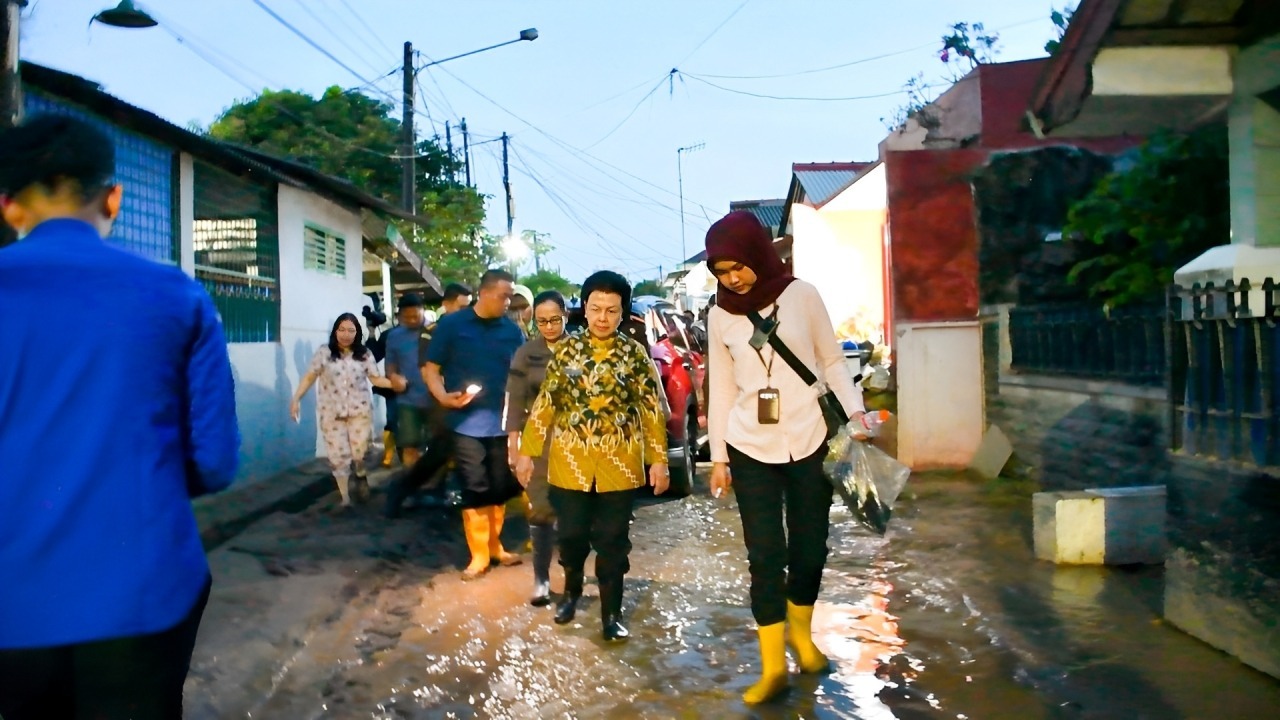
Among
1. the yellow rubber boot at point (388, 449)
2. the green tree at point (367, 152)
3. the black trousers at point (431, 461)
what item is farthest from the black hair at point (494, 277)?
the green tree at point (367, 152)

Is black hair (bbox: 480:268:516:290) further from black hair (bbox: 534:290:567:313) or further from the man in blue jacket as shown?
the man in blue jacket

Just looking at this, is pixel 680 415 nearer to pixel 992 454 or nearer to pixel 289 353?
pixel 992 454

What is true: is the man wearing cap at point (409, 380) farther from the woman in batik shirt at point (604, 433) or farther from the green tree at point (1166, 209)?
the green tree at point (1166, 209)

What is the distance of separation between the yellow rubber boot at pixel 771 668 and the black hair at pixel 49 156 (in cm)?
310

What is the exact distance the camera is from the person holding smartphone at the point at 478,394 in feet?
22.7

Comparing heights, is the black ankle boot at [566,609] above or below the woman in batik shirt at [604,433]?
below

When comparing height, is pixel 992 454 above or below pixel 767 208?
below

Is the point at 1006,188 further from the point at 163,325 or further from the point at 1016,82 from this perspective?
the point at 163,325

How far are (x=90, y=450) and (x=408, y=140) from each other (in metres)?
18.8

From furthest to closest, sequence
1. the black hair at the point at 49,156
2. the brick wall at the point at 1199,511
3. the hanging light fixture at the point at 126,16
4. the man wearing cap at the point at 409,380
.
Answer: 1. the man wearing cap at the point at 409,380
2. the hanging light fixture at the point at 126,16
3. the brick wall at the point at 1199,511
4. the black hair at the point at 49,156

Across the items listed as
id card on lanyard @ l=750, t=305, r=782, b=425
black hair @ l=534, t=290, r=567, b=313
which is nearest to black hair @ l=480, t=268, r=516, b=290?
black hair @ l=534, t=290, r=567, b=313

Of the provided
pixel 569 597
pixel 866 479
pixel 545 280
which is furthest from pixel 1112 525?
pixel 545 280

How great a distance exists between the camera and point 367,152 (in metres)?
32.0

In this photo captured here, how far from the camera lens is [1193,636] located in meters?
5.17
